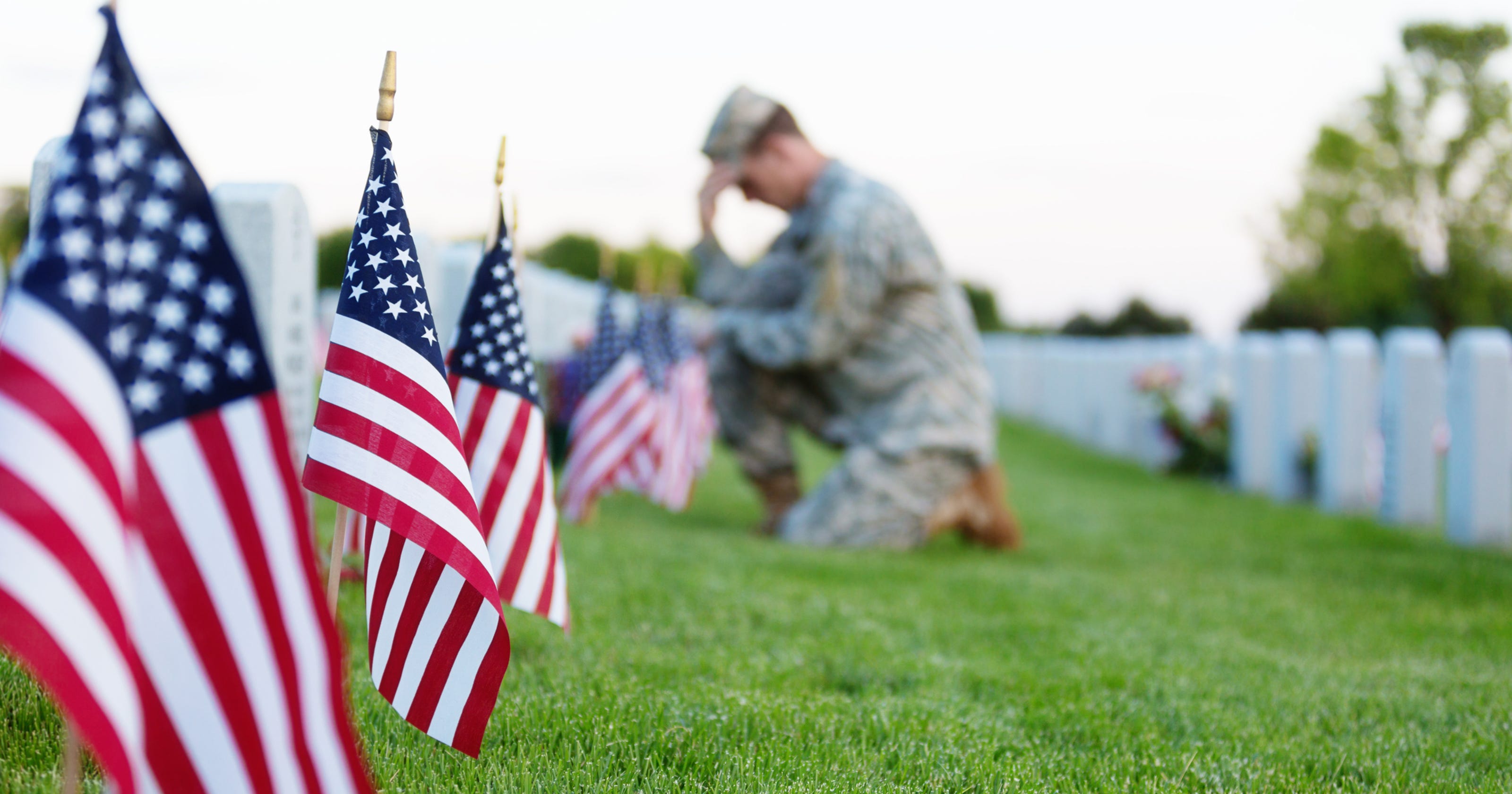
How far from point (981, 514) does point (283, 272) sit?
3836mm

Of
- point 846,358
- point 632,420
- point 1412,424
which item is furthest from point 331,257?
point 1412,424

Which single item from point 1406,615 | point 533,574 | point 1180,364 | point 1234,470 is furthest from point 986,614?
point 1180,364

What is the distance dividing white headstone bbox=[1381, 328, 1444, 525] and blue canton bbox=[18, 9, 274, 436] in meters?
7.34

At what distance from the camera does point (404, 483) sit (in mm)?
2016

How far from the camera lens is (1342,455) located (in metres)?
8.34

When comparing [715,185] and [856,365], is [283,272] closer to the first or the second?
[715,185]

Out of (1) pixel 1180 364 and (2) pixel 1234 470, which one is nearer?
(2) pixel 1234 470

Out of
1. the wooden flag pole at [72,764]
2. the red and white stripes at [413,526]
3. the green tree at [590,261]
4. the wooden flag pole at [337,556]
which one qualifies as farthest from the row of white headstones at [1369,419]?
the green tree at [590,261]

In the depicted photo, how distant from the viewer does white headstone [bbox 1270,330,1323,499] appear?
30.6 ft

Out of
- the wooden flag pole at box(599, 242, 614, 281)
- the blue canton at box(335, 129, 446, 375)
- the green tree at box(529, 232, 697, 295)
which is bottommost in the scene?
the blue canton at box(335, 129, 446, 375)

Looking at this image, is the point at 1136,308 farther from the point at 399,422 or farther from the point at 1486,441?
the point at 399,422

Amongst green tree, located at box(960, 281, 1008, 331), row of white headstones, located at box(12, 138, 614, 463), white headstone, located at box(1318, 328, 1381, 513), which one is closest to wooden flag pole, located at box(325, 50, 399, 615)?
row of white headstones, located at box(12, 138, 614, 463)

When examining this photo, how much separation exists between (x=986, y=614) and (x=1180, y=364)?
959cm

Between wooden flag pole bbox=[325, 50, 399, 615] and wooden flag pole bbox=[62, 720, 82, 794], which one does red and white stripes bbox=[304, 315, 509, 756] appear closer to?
wooden flag pole bbox=[325, 50, 399, 615]
